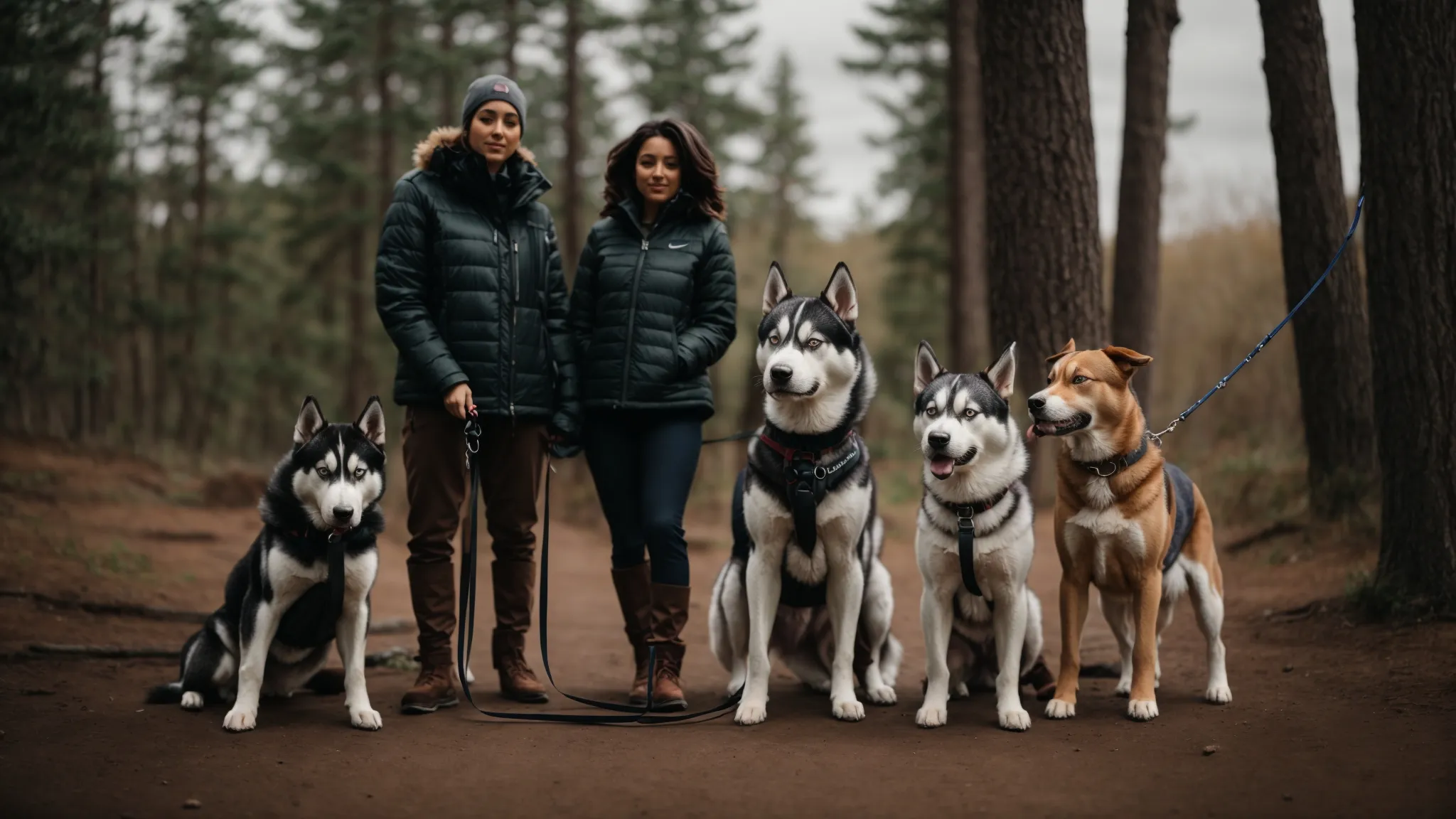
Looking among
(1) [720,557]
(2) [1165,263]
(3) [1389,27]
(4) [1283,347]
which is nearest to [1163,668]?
(3) [1389,27]

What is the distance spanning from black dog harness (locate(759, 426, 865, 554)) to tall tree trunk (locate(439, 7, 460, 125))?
52.8 ft

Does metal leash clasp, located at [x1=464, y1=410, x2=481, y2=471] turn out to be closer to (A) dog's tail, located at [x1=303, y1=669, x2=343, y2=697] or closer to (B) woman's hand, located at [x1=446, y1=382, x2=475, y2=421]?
(B) woman's hand, located at [x1=446, y1=382, x2=475, y2=421]

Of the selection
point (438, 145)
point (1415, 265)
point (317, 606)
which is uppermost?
point (438, 145)

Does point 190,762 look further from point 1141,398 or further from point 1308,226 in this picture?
point 1141,398

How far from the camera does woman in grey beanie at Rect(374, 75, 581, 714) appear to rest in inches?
199

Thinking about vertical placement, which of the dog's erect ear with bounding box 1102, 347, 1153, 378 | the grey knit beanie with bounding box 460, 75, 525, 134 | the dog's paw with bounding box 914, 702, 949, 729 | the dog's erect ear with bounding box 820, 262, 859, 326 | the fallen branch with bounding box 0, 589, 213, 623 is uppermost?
the grey knit beanie with bounding box 460, 75, 525, 134

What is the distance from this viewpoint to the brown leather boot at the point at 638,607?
547 centimetres

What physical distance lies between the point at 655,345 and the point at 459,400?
0.95 metres

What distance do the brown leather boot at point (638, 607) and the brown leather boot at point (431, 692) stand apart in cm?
90

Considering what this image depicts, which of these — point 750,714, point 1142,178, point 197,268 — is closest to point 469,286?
point 750,714

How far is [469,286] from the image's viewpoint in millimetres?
5082

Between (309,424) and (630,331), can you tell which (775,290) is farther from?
(309,424)

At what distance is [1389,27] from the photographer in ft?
18.5

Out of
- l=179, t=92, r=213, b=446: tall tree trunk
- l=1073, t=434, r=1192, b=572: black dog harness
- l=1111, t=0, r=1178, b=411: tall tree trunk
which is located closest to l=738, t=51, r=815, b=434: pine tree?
l=179, t=92, r=213, b=446: tall tree trunk
